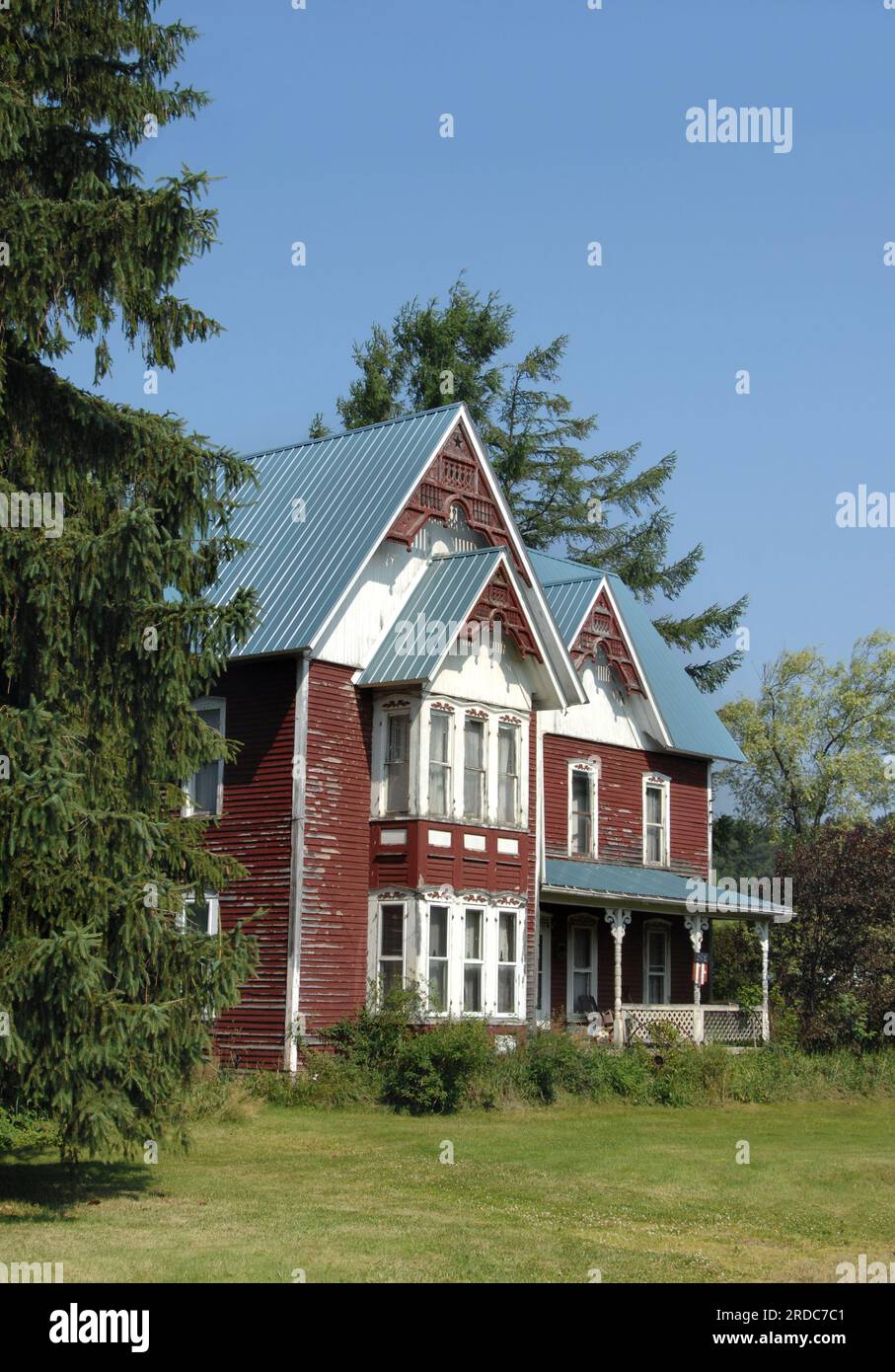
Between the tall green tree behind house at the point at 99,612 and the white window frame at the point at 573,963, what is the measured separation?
17.4 metres

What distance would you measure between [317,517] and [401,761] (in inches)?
183

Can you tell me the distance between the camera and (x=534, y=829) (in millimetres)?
29484

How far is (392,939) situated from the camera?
Result: 87.0 ft

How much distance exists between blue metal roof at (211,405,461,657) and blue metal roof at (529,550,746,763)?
19.7ft

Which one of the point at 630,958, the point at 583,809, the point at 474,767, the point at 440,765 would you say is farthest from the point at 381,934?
the point at 630,958

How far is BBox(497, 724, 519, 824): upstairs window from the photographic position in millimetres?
28219

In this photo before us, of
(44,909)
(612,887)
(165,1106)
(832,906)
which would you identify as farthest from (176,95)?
(832,906)

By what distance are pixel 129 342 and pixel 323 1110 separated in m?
12.4

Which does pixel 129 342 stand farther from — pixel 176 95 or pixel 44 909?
pixel 44 909

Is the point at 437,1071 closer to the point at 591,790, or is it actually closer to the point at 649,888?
the point at 649,888

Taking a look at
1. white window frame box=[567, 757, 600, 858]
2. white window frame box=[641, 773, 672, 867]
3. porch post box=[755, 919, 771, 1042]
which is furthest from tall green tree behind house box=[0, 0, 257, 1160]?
white window frame box=[641, 773, 672, 867]

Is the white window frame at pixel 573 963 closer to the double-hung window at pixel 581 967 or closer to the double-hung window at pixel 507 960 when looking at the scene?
the double-hung window at pixel 581 967

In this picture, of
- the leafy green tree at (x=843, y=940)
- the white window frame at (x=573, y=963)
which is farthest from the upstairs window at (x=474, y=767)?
the leafy green tree at (x=843, y=940)

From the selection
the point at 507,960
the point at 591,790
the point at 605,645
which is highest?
the point at 605,645
